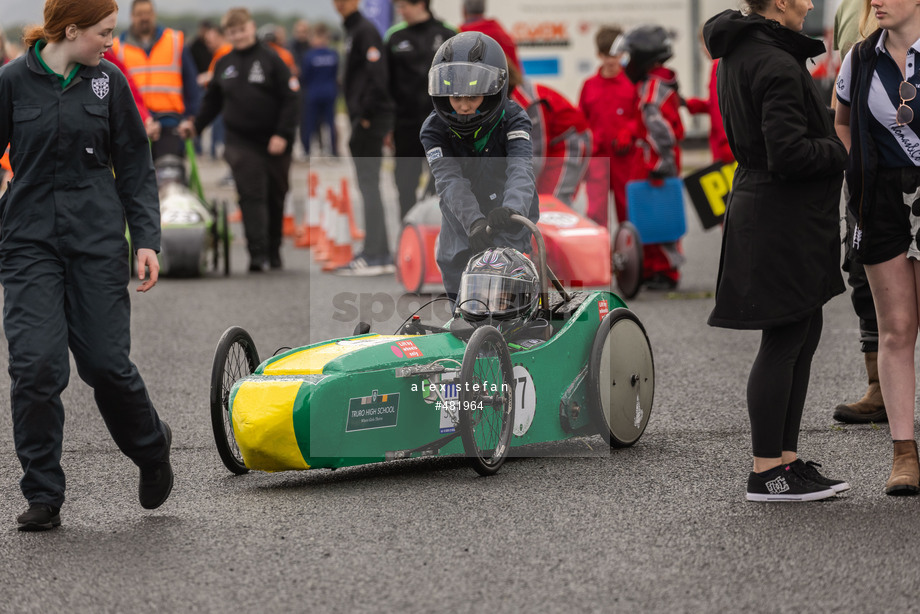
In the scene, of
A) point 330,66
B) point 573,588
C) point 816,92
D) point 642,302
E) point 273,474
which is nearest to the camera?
point 573,588

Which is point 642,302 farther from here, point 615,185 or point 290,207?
point 290,207

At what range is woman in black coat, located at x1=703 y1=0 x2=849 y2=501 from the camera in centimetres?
461

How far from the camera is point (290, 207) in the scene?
18.8 m

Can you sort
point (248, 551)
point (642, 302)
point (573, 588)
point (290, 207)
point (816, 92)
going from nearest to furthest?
1. point (573, 588)
2. point (248, 551)
3. point (816, 92)
4. point (642, 302)
5. point (290, 207)

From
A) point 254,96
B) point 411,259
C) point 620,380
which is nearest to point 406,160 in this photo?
point 254,96

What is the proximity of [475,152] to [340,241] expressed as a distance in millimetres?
7564

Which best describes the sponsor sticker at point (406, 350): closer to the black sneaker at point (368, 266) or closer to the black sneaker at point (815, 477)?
the black sneaker at point (815, 477)

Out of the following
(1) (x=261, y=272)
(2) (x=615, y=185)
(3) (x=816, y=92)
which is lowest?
(1) (x=261, y=272)

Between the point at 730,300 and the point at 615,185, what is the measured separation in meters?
6.72

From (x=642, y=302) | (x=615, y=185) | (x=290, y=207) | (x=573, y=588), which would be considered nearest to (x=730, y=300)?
(x=573, y=588)

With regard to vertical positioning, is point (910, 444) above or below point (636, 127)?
below

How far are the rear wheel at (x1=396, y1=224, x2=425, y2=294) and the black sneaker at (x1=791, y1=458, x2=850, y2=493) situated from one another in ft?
19.3

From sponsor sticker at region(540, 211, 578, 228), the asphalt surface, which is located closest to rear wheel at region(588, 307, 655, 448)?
the asphalt surface

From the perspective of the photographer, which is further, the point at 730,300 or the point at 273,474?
the point at 273,474
